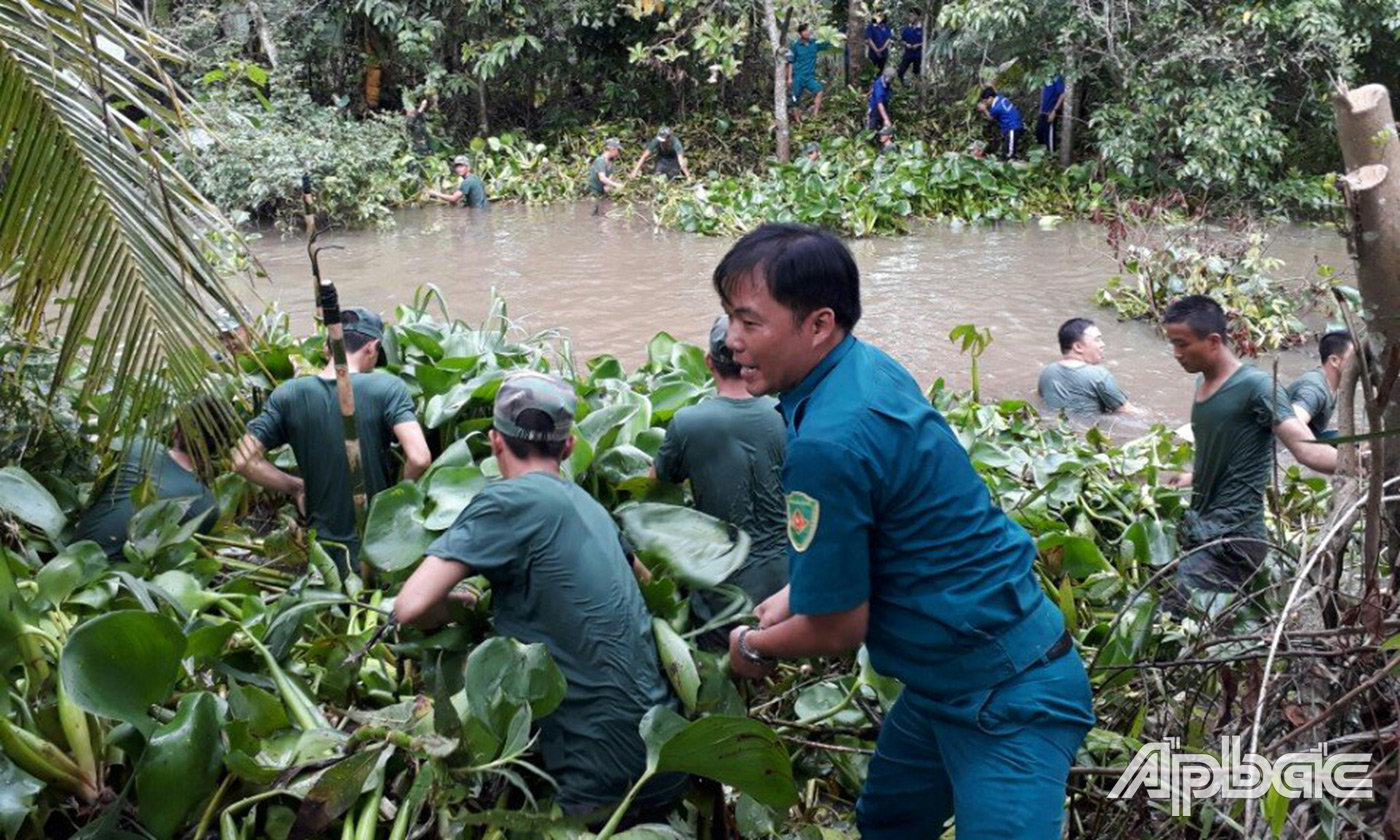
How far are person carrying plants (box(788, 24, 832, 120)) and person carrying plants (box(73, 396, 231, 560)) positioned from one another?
15.2m

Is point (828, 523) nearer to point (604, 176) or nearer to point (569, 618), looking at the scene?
point (569, 618)

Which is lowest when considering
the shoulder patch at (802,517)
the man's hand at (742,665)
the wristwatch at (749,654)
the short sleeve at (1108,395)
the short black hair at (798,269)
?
the short sleeve at (1108,395)

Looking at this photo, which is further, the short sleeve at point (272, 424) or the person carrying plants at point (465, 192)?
the person carrying plants at point (465, 192)

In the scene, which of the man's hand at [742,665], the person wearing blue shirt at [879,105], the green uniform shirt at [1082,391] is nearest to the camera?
the man's hand at [742,665]

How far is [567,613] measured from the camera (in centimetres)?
258

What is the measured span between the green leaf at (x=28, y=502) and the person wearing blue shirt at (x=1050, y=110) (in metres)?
14.4

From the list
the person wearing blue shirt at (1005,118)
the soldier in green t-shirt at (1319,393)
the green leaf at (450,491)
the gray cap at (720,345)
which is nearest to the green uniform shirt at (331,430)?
the green leaf at (450,491)

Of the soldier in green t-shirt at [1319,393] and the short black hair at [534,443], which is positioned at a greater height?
the short black hair at [534,443]

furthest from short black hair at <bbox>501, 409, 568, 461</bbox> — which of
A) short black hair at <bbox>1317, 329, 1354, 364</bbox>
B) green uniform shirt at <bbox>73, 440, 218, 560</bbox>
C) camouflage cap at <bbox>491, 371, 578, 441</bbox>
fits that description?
short black hair at <bbox>1317, 329, 1354, 364</bbox>

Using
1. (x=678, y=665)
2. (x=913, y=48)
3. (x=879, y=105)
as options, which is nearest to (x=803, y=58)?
(x=913, y=48)

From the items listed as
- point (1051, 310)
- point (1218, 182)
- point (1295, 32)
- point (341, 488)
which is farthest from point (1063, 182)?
point (341, 488)

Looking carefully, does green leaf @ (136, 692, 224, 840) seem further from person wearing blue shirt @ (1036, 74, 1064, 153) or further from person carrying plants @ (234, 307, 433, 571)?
person wearing blue shirt @ (1036, 74, 1064, 153)

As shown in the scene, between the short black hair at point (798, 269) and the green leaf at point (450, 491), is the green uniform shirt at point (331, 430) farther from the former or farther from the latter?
the short black hair at point (798, 269)

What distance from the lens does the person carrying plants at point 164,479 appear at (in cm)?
314
